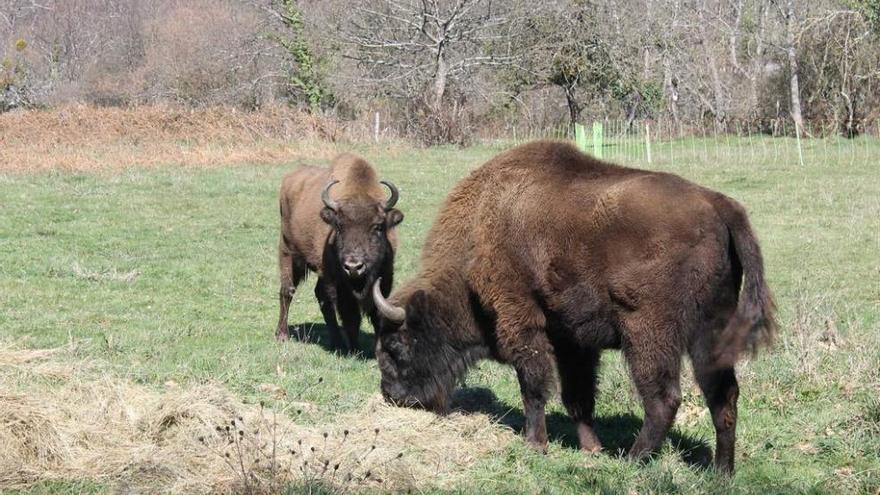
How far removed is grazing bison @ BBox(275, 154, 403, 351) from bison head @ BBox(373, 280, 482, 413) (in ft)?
5.24

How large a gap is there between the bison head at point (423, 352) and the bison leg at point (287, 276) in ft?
12.5

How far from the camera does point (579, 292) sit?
7.16 meters

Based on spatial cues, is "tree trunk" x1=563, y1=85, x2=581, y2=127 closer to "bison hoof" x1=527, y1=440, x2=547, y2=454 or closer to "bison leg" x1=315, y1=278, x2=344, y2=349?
"bison leg" x1=315, y1=278, x2=344, y2=349

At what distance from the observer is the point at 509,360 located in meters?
7.82

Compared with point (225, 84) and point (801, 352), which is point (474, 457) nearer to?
point (801, 352)

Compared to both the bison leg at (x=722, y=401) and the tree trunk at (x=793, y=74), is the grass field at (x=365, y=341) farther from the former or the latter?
the tree trunk at (x=793, y=74)

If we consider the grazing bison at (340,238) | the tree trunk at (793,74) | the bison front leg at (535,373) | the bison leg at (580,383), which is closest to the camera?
the bison front leg at (535,373)

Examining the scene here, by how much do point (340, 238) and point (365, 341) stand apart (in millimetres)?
1802

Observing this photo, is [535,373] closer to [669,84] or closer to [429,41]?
[429,41]

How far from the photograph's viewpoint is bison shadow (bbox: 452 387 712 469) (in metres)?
7.39

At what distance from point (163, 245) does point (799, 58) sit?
3085 centimetres

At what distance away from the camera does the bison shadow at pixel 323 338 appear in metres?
11.0

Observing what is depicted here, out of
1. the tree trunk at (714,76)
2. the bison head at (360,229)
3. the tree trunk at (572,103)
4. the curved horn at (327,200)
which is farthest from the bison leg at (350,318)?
the tree trunk at (572,103)

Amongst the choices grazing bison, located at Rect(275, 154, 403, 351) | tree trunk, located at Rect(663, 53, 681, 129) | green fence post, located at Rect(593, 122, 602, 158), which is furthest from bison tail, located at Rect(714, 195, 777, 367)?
tree trunk, located at Rect(663, 53, 681, 129)
